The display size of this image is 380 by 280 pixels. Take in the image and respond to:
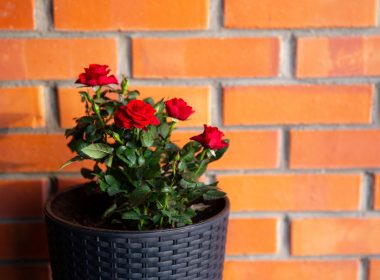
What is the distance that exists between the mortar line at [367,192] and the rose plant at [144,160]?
35 centimetres

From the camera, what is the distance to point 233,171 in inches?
34.9

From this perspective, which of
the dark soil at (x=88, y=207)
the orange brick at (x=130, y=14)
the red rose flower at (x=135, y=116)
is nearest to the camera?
the red rose flower at (x=135, y=116)

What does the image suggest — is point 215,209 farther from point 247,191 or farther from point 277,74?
point 277,74

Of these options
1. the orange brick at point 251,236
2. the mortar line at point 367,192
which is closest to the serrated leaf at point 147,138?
the orange brick at point 251,236

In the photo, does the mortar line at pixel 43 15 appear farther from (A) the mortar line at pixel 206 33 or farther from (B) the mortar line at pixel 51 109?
(B) the mortar line at pixel 51 109

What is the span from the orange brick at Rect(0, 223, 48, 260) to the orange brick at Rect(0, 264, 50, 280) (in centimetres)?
2

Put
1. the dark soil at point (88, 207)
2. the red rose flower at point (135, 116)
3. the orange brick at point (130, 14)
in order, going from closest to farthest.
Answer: the red rose flower at point (135, 116)
the dark soil at point (88, 207)
the orange brick at point (130, 14)

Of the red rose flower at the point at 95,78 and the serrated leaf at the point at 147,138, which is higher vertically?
the red rose flower at the point at 95,78

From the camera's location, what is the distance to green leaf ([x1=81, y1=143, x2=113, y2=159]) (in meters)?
0.65

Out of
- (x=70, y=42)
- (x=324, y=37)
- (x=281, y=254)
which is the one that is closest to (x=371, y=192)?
(x=281, y=254)

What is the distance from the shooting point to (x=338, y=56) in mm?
858

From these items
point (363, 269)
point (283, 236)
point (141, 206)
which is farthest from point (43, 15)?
point (363, 269)

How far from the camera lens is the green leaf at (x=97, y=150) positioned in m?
0.65

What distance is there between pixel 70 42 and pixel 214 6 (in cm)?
27
